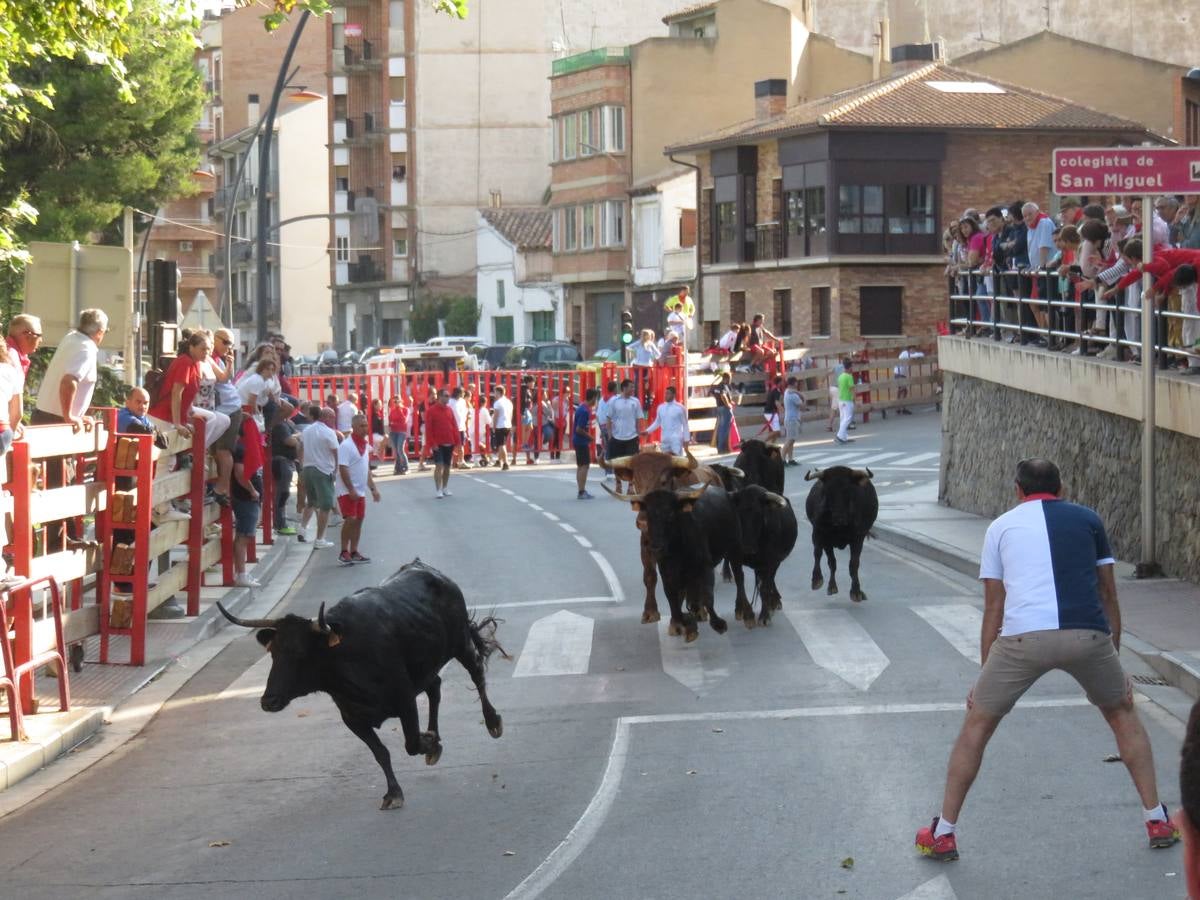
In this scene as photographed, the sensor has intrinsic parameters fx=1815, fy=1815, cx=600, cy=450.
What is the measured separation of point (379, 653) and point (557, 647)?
5.73 metres

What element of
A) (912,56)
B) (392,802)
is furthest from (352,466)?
(912,56)

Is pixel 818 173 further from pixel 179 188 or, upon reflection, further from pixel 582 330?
pixel 179 188

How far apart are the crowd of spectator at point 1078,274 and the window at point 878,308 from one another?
26276mm

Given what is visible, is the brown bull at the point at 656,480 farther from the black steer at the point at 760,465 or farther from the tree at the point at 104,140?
the tree at the point at 104,140

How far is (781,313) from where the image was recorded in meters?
58.1

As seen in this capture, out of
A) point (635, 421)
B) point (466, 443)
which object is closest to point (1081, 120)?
point (466, 443)

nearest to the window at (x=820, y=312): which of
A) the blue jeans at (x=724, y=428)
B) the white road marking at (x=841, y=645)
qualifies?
the blue jeans at (x=724, y=428)

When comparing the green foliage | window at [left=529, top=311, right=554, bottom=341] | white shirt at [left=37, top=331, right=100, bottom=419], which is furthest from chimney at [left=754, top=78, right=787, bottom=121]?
white shirt at [left=37, top=331, right=100, bottom=419]

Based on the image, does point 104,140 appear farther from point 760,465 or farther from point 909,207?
point 909,207

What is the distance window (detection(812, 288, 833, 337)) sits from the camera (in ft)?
183

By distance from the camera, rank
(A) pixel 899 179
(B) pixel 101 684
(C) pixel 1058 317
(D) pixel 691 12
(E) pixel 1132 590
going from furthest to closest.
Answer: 1. (D) pixel 691 12
2. (A) pixel 899 179
3. (C) pixel 1058 317
4. (E) pixel 1132 590
5. (B) pixel 101 684

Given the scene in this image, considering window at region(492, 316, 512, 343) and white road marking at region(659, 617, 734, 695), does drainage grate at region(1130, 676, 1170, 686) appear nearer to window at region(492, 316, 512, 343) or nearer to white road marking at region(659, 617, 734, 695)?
white road marking at region(659, 617, 734, 695)

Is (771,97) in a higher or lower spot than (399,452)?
higher

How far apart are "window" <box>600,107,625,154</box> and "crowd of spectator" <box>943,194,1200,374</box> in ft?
132
